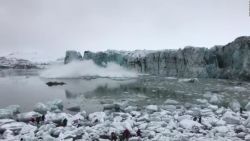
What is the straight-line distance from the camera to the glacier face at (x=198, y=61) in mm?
21875

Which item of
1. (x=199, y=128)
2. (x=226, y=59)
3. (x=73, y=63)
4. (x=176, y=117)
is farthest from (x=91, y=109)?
(x=73, y=63)

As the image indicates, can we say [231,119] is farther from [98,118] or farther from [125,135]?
[98,118]

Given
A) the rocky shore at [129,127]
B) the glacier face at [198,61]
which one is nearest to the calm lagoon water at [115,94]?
the rocky shore at [129,127]

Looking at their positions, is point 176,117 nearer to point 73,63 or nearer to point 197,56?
point 197,56

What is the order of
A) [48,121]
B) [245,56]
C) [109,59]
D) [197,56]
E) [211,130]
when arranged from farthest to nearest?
[109,59] < [197,56] < [245,56] < [48,121] < [211,130]

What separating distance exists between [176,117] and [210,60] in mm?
18659

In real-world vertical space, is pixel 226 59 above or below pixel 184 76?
above

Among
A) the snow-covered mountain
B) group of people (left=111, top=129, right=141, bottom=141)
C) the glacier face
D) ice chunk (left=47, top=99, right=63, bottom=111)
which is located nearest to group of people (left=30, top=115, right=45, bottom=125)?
ice chunk (left=47, top=99, right=63, bottom=111)

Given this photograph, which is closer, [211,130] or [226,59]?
[211,130]

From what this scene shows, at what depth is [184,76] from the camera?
86.3ft

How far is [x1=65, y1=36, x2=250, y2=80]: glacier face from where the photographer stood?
21.9 meters

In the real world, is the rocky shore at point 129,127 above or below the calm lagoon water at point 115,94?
above

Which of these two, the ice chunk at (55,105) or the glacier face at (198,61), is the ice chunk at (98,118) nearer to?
the ice chunk at (55,105)

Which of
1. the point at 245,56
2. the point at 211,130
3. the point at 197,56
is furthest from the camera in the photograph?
the point at 197,56
